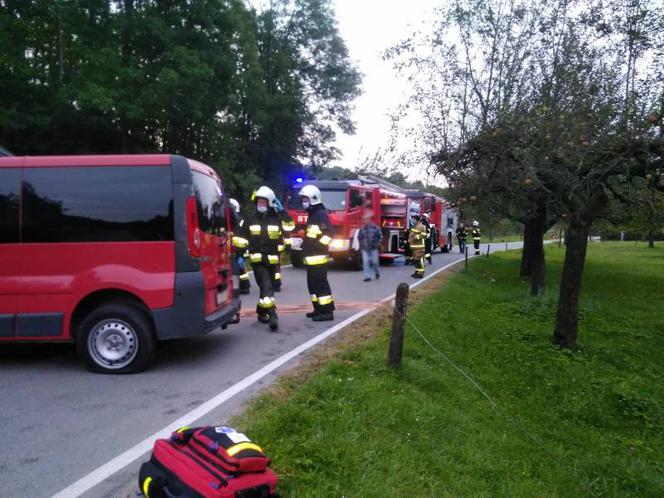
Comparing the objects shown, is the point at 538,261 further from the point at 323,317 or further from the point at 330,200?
the point at 323,317

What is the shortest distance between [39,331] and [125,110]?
1428 centimetres

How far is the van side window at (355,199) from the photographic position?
16.8 meters

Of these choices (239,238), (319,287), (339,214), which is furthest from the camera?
(339,214)

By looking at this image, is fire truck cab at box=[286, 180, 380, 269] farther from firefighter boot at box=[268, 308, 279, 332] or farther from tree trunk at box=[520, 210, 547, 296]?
firefighter boot at box=[268, 308, 279, 332]

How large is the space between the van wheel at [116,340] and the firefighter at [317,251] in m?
3.04

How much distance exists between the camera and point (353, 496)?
353 centimetres

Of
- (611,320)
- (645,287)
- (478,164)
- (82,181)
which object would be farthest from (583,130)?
(645,287)

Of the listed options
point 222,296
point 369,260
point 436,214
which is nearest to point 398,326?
point 222,296

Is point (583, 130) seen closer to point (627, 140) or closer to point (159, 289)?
point (627, 140)

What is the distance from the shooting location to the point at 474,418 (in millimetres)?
5680

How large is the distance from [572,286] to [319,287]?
15.0ft

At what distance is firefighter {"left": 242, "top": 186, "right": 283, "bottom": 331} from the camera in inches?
307

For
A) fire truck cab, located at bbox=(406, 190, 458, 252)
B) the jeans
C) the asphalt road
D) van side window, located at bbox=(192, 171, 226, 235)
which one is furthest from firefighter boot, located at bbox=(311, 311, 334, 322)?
fire truck cab, located at bbox=(406, 190, 458, 252)

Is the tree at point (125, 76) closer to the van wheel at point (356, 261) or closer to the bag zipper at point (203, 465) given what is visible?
the van wheel at point (356, 261)
